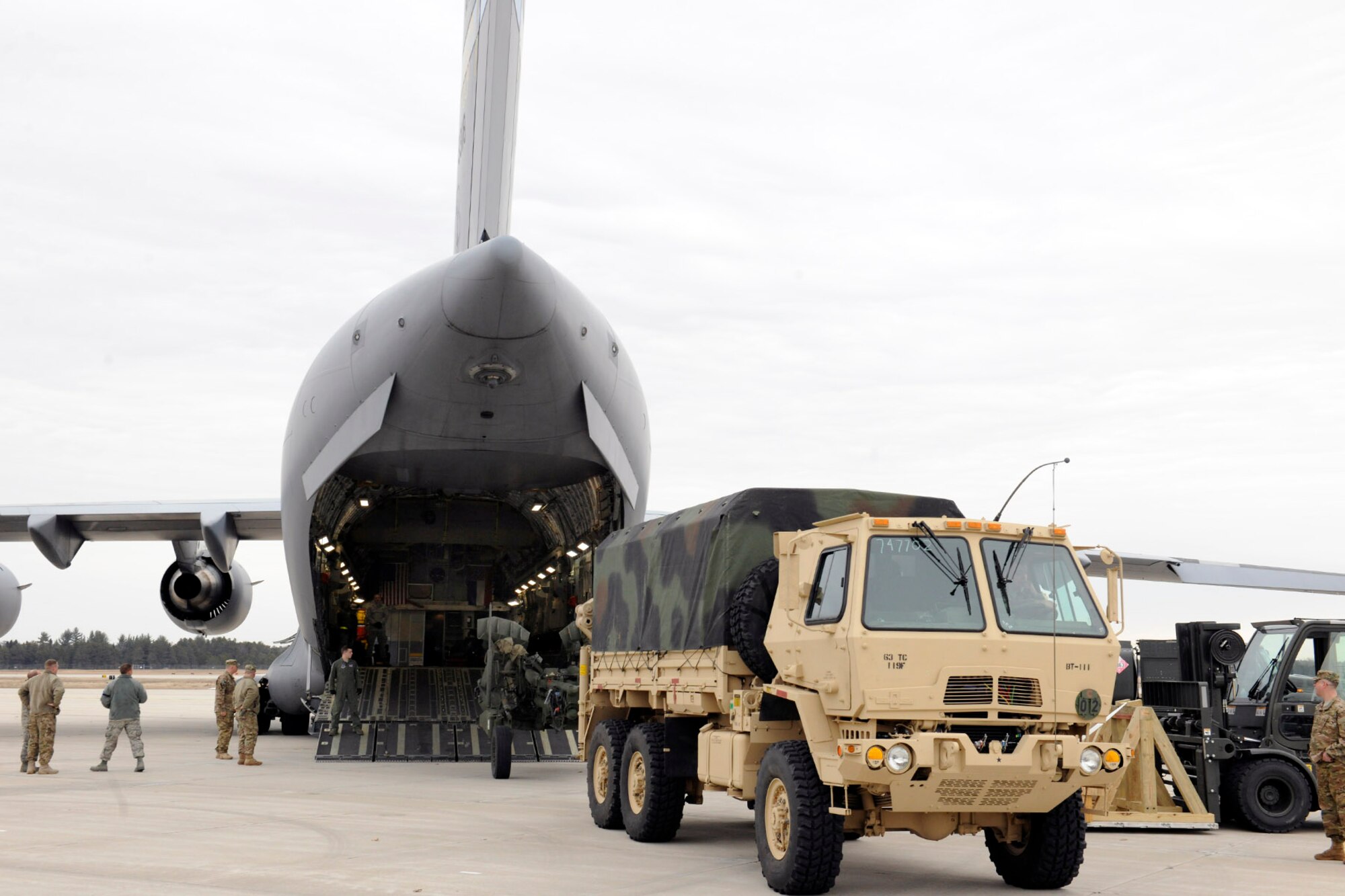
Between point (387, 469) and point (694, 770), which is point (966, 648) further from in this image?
point (387, 469)

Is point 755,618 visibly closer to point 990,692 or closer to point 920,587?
point 920,587

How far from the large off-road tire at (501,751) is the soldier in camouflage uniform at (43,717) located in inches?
192

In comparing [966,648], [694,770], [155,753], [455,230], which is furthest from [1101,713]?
[155,753]

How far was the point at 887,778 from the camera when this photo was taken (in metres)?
7.00

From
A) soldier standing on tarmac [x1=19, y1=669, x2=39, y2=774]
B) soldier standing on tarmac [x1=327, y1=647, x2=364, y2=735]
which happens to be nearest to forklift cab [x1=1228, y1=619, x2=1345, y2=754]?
soldier standing on tarmac [x1=327, y1=647, x2=364, y2=735]

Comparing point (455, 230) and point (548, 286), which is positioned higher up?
point (455, 230)

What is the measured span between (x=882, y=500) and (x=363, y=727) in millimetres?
10302

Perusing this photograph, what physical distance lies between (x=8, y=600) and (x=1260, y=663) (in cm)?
1969

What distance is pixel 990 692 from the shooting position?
288 inches

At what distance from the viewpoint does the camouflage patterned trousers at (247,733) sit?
16250mm

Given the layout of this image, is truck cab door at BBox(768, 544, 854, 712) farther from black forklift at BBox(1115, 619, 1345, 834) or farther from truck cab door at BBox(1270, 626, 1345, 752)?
truck cab door at BBox(1270, 626, 1345, 752)

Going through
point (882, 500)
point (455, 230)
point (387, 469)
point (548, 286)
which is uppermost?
point (455, 230)

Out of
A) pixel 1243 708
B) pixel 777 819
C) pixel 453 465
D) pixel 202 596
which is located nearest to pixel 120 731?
pixel 453 465

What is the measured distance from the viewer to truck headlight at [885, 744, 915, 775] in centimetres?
698
